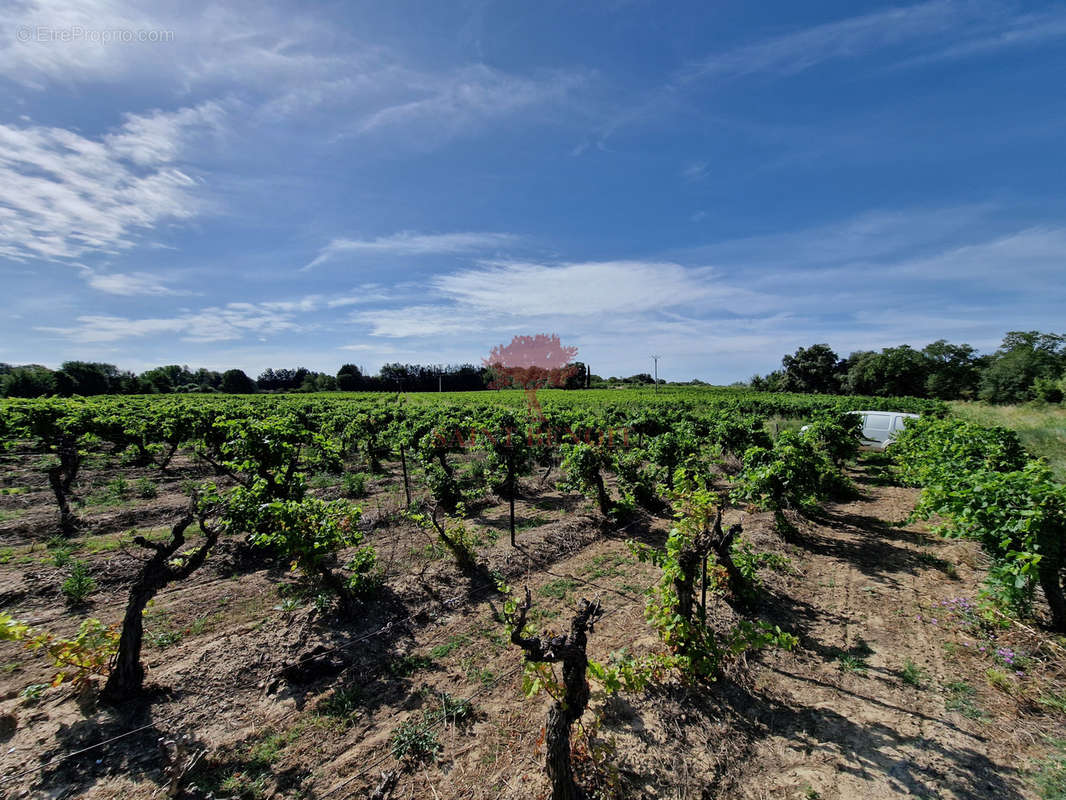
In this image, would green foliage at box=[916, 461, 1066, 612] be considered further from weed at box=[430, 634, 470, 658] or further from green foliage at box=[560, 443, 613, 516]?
weed at box=[430, 634, 470, 658]

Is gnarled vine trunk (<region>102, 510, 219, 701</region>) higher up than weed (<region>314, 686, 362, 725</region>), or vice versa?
gnarled vine trunk (<region>102, 510, 219, 701</region>)

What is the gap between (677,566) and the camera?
4.59 metres

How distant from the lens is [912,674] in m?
4.68

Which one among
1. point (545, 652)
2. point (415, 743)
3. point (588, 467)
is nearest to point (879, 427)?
point (588, 467)

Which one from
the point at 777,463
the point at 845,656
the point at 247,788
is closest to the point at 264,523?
the point at 247,788

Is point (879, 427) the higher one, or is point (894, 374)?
point (894, 374)

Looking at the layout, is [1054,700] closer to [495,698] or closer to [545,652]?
[545,652]

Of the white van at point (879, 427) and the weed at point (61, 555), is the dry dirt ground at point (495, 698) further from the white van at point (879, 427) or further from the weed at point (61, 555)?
the white van at point (879, 427)

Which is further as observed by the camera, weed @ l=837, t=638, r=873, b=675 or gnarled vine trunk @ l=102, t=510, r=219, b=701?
weed @ l=837, t=638, r=873, b=675

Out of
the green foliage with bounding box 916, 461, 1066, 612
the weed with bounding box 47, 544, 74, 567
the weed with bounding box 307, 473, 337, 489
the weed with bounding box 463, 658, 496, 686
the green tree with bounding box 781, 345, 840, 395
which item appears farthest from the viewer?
the green tree with bounding box 781, 345, 840, 395

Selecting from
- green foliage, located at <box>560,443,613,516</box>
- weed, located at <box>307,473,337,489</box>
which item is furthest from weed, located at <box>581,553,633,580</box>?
weed, located at <box>307,473,337,489</box>

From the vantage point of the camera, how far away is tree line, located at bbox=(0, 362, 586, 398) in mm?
50375

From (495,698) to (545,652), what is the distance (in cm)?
190

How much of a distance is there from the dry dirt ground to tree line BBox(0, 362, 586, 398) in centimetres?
5614
